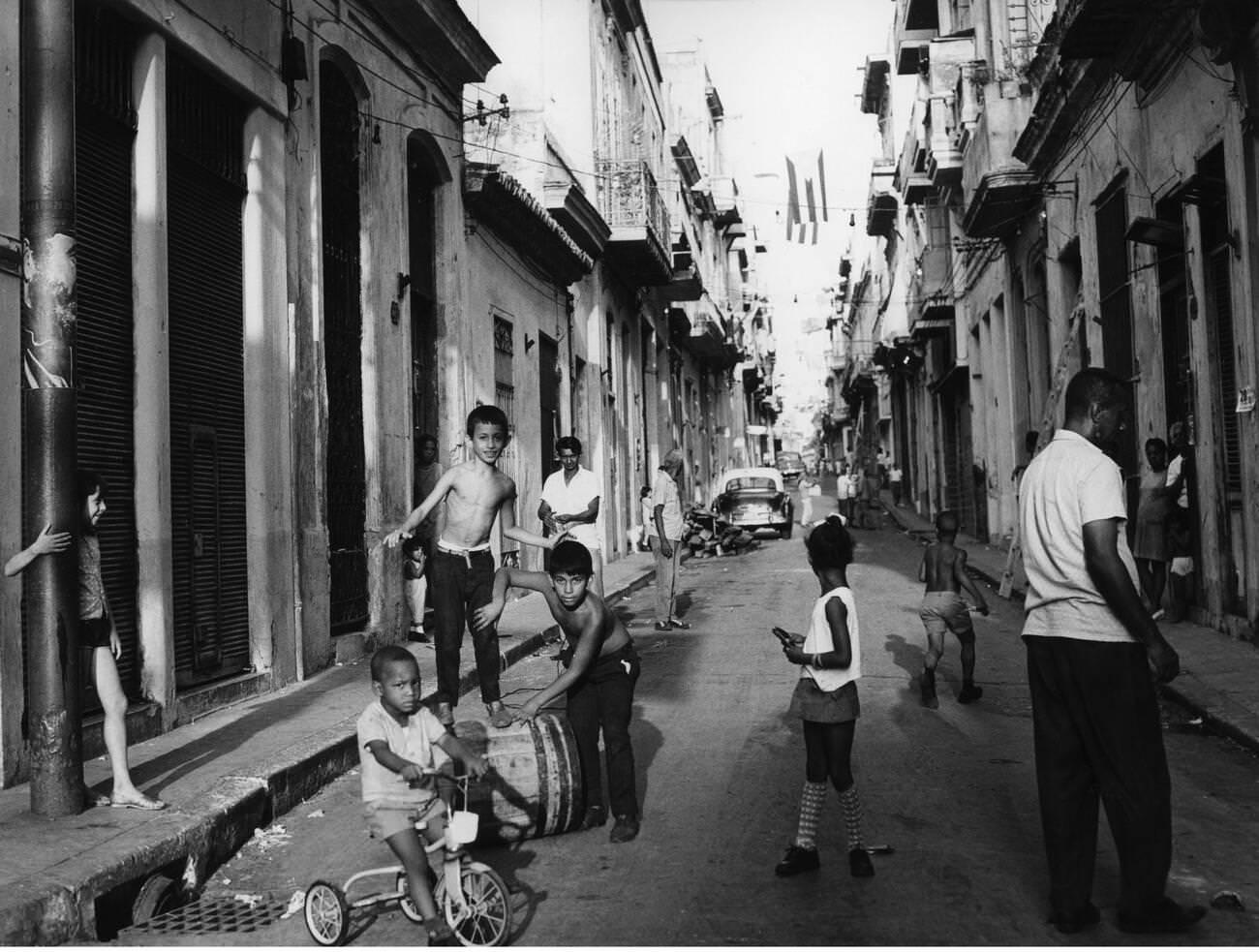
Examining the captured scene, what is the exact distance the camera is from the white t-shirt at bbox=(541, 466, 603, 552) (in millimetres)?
9617

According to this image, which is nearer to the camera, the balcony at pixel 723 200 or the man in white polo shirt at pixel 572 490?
the man in white polo shirt at pixel 572 490

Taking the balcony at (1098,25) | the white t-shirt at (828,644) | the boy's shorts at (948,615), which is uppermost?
the balcony at (1098,25)

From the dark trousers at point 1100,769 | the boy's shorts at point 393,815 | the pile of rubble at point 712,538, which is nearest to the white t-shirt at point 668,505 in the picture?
the dark trousers at point 1100,769

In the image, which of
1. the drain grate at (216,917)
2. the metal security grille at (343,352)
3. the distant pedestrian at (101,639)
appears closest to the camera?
the drain grate at (216,917)

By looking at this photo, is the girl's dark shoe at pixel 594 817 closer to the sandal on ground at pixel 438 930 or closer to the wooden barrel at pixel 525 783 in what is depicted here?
the wooden barrel at pixel 525 783

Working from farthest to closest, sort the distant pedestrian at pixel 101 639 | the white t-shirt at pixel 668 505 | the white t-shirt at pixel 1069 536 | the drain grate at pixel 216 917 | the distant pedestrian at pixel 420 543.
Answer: the white t-shirt at pixel 668 505 < the distant pedestrian at pixel 420 543 < the distant pedestrian at pixel 101 639 < the drain grate at pixel 216 917 < the white t-shirt at pixel 1069 536

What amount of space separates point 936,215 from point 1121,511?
28.1m

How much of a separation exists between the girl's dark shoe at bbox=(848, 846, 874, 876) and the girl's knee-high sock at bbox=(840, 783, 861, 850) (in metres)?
0.04

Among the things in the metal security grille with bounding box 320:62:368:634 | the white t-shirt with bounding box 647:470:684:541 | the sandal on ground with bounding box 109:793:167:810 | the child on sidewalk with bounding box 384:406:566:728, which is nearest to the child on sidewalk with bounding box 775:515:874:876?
the sandal on ground with bounding box 109:793:167:810

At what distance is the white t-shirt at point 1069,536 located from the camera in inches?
161

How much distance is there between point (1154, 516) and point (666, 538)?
474 cm

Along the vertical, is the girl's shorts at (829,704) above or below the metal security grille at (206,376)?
below

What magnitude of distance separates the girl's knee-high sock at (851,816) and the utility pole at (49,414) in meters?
3.18

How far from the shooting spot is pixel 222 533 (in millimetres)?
8680
